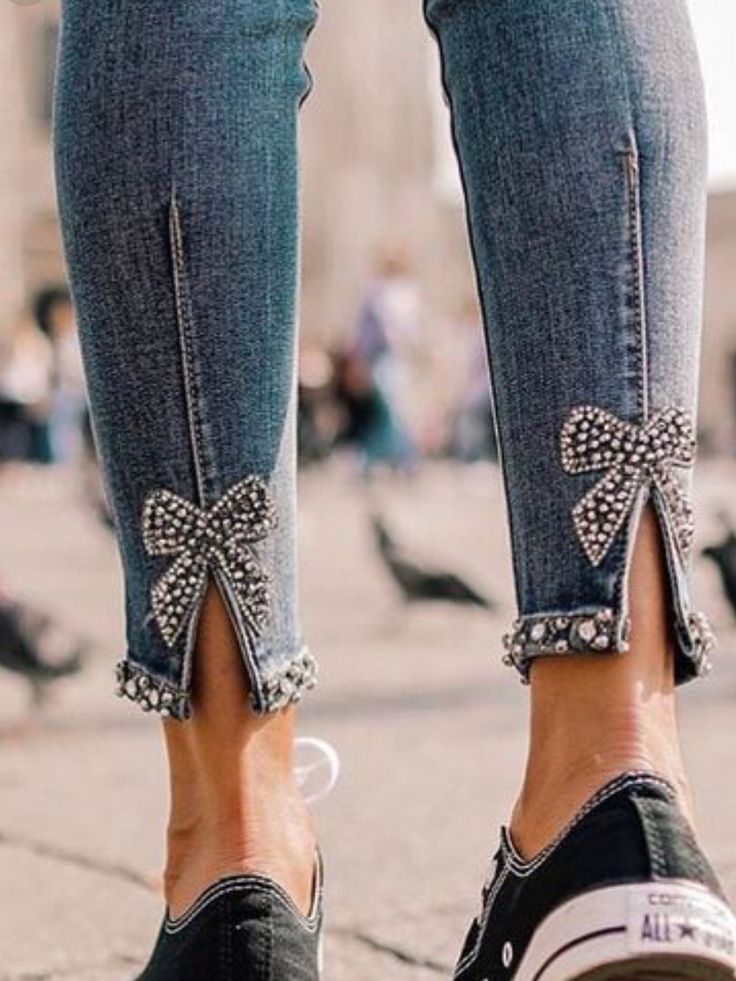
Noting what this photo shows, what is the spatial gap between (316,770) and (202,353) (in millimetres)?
321

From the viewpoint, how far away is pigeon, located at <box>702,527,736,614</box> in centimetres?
421

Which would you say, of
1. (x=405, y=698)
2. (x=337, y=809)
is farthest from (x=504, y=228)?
(x=405, y=698)

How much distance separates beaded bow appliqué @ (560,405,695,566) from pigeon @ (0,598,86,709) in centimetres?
235

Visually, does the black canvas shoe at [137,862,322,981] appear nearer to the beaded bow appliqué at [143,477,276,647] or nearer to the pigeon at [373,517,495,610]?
the beaded bow appliqué at [143,477,276,647]

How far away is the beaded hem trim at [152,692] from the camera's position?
1069 mm

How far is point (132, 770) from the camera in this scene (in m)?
2.37

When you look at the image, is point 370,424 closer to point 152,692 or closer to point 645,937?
point 152,692

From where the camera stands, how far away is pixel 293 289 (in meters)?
1.10

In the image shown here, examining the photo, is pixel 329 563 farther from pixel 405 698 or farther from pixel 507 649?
pixel 507 649

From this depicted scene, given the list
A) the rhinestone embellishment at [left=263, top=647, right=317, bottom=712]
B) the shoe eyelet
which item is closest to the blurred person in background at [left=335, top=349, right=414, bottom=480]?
the rhinestone embellishment at [left=263, top=647, right=317, bottom=712]

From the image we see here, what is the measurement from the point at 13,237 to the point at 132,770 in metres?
24.0

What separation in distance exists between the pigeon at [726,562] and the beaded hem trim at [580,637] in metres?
3.17

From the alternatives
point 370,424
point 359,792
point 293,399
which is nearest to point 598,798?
point 293,399

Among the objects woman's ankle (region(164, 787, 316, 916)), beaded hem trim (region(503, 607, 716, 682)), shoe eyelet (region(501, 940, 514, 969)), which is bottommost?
shoe eyelet (region(501, 940, 514, 969))
